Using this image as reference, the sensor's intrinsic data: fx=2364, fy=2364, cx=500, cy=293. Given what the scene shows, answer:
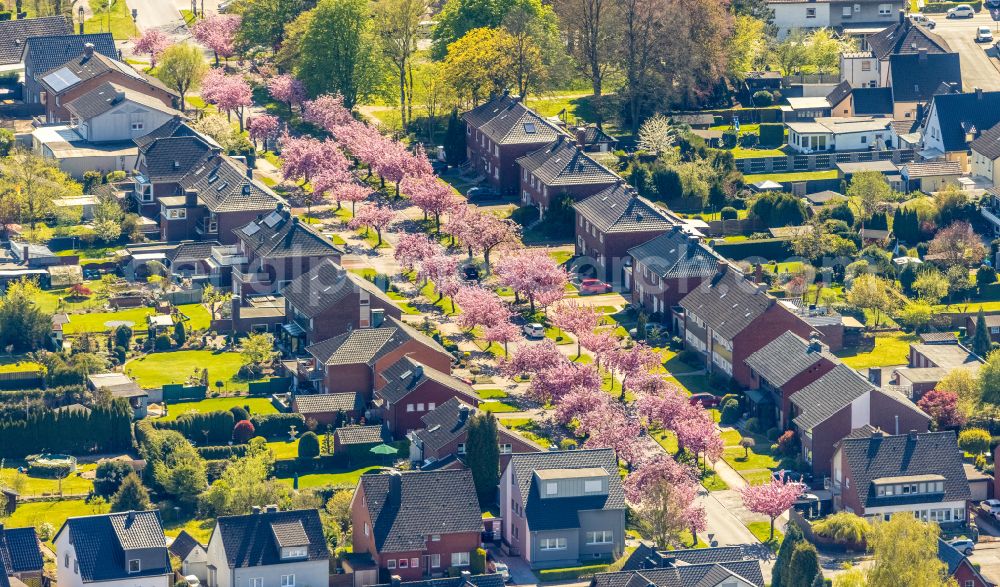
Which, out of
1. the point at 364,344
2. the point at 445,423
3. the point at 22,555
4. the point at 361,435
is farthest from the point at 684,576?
the point at 364,344

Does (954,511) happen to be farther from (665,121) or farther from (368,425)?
(665,121)

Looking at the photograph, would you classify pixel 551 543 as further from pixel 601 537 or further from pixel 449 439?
pixel 449 439

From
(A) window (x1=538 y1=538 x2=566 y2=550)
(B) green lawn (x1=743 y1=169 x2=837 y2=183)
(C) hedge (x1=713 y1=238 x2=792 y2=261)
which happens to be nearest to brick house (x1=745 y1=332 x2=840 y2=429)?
(A) window (x1=538 y1=538 x2=566 y2=550)

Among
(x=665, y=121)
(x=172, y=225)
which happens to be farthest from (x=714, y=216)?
(x=172, y=225)

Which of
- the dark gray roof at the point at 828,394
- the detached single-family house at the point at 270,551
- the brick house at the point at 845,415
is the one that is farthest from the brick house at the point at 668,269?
the detached single-family house at the point at 270,551

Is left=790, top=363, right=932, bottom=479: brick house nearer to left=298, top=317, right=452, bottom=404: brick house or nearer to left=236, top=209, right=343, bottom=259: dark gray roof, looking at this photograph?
left=298, top=317, right=452, bottom=404: brick house
